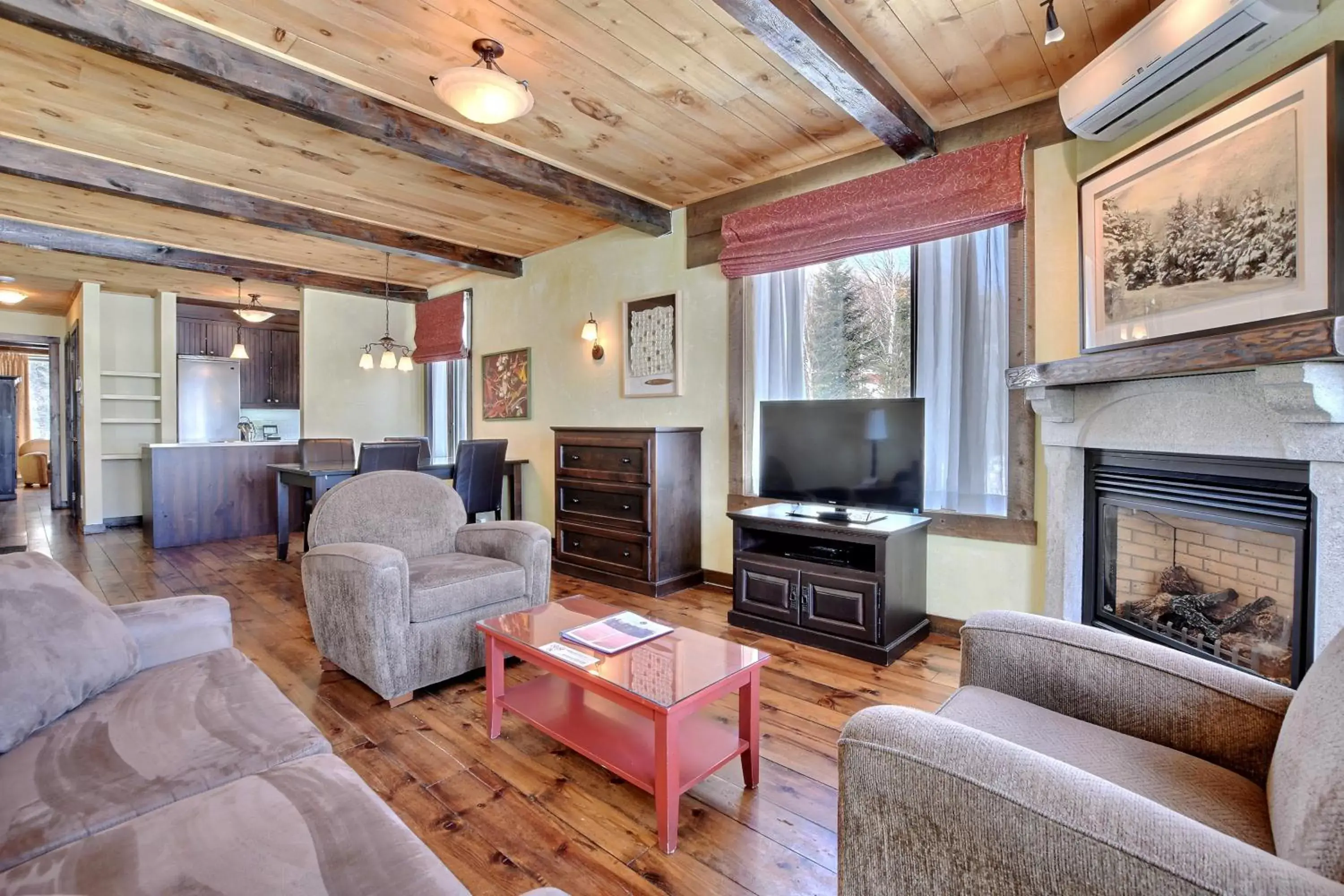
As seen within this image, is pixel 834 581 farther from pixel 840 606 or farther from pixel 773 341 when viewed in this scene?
pixel 773 341

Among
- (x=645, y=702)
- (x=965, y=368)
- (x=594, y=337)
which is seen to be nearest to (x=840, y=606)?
(x=965, y=368)

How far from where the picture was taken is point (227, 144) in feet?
10.9

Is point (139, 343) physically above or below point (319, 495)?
above

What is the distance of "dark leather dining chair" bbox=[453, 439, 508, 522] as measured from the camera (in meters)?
4.71

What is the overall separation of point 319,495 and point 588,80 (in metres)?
3.51

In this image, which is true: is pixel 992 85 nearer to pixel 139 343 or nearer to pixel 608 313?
pixel 608 313

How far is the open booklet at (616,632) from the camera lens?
1949 mm

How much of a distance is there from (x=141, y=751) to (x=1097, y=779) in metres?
1.67

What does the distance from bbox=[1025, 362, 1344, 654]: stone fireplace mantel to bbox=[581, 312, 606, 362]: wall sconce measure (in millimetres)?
3113

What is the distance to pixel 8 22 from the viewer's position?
7.57 ft

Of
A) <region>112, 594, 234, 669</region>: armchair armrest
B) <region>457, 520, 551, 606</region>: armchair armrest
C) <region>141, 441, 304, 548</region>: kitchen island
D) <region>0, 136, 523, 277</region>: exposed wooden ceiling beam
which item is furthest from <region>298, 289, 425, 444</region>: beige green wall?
<region>112, 594, 234, 669</region>: armchair armrest

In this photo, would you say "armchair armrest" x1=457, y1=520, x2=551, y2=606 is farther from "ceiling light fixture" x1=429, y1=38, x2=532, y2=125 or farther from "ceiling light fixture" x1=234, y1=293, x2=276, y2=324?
"ceiling light fixture" x1=234, y1=293, x2=276, y2=324

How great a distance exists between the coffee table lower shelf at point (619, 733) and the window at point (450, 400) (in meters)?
4.46

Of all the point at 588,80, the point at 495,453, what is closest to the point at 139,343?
the point at 495,453
